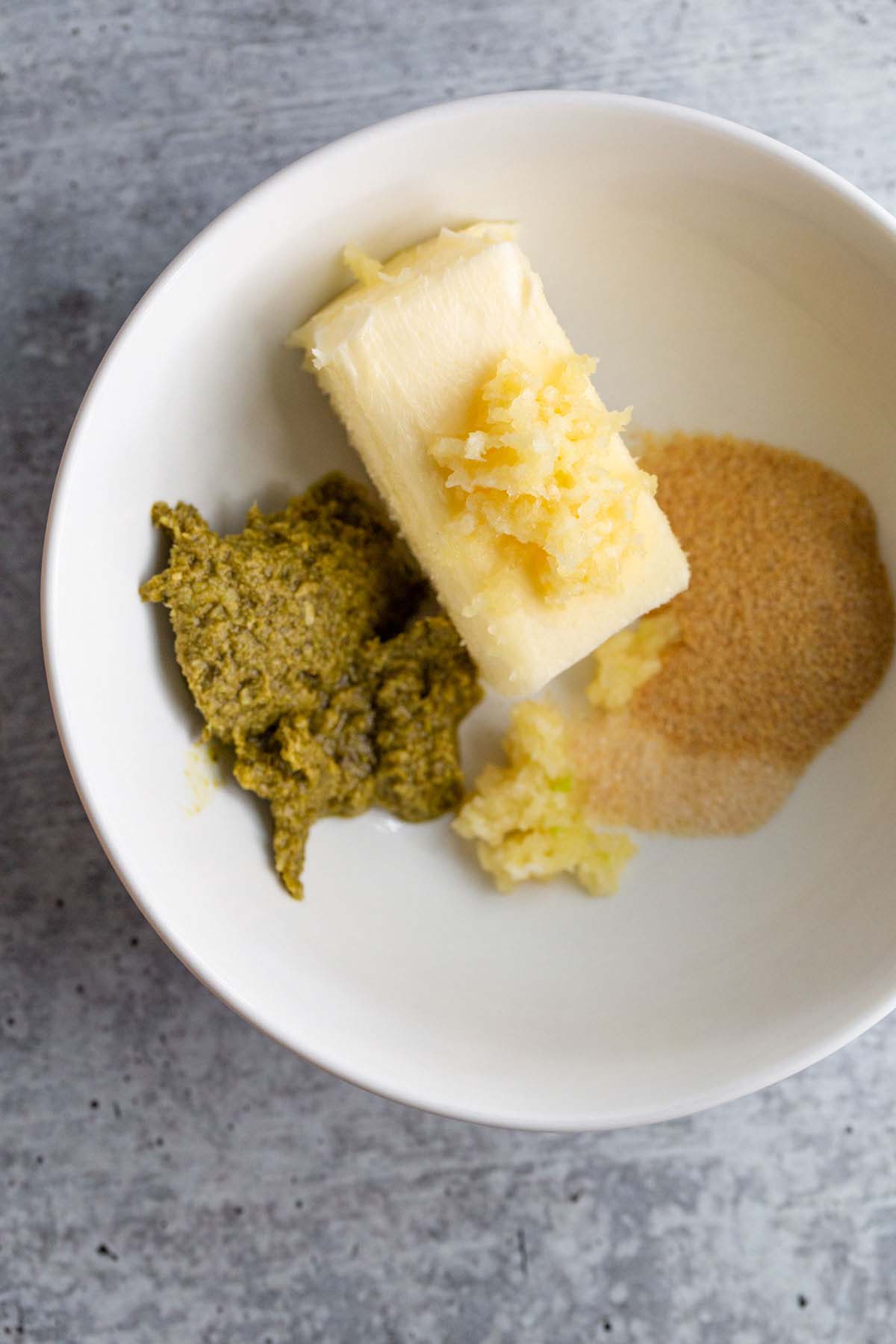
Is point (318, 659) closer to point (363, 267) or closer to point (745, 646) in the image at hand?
point (363, 267)

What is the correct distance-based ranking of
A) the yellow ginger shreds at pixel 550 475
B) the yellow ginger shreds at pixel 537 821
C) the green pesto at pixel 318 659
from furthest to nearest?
1. the yellow ginger shreds at pixel 537 821
2. the green pesto at pixel 318 659
3. the yellow ginger shreds at pixel 550 475

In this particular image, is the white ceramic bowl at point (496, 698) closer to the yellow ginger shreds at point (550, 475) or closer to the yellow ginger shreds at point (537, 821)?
the yellow ginger shreds at point (537, 821)

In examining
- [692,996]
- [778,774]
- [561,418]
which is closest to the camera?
[561,418]

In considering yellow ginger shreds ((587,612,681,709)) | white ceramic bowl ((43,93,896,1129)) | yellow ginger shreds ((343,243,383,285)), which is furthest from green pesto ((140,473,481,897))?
yellow ginger shreds ((343,243,383,285))

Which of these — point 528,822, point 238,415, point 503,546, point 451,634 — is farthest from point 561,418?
A: point 528,822

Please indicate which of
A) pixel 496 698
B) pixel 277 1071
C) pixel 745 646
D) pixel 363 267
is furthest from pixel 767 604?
pixel 277 1071

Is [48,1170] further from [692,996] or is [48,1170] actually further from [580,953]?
[692,996]

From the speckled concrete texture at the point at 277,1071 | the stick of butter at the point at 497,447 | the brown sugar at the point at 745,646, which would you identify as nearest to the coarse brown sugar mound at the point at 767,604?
the brown sugar at the point at 745,646
